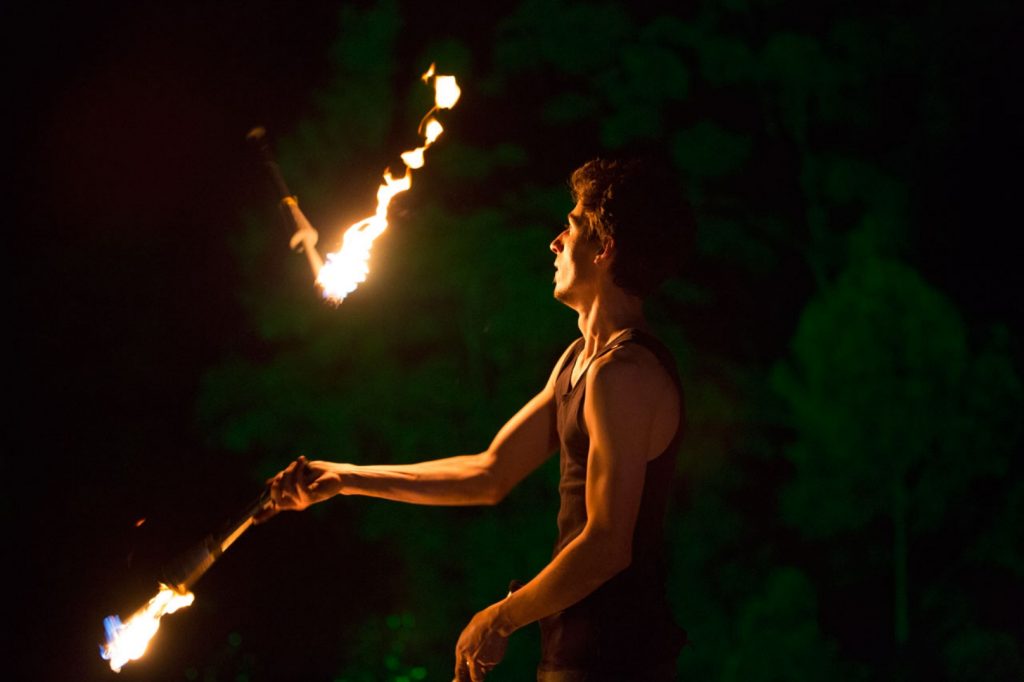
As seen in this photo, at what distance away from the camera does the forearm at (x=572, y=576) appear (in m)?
2.02

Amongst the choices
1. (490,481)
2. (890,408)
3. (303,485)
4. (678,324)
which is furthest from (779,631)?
(303,485)

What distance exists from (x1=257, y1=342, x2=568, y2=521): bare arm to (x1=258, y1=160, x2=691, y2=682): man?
0.18 meters

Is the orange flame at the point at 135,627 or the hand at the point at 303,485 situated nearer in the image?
the orange flame at the point at 135,627

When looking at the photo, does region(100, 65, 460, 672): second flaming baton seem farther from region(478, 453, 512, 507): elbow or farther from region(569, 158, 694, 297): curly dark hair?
region(569, 158, 694, 297): curly dark hair

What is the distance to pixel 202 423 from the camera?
4.38 metres

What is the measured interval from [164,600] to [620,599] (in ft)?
3.61

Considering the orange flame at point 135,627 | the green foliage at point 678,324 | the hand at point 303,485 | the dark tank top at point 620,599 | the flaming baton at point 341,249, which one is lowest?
the dark tank top at point 620,599

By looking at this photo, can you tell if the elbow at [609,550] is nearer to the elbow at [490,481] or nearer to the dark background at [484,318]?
the elbow at [490,481]

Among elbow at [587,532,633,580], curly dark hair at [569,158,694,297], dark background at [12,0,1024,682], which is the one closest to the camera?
elbow at [587,532,633,580]

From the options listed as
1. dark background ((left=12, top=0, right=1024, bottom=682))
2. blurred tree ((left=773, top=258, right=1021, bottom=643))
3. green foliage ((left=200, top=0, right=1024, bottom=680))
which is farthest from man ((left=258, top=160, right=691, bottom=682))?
blurred tree ((left=773, top=258, right=1021, bottom=643))

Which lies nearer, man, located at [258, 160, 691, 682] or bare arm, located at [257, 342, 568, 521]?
man, located at [258, 160, 691, 682]

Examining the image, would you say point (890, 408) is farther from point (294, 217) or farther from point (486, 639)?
point (486, 639)

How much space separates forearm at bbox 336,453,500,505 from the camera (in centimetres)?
263

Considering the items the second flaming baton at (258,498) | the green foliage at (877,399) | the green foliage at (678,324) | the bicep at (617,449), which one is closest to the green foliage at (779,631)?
the green foliage at (678,324)
